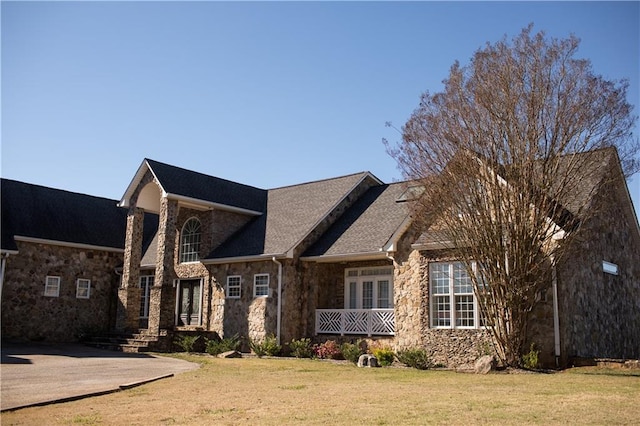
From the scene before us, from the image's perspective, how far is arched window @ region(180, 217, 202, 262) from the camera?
25950 millimetres

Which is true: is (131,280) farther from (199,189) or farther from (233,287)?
(233,287)

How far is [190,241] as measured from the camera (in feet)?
86.4

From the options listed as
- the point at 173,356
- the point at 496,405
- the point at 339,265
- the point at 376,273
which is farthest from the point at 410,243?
the point at 496,405

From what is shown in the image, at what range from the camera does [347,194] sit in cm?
2489

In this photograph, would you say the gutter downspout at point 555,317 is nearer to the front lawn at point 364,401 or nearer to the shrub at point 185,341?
the front lawn at point 364,401

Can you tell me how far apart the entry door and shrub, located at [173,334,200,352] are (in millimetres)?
2216

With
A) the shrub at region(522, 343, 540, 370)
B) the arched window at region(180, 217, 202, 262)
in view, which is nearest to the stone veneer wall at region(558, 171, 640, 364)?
the shrub at region(522, 343, 540, 370)

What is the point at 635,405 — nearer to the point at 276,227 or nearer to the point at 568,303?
the point at 568,303

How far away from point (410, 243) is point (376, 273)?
2933mm

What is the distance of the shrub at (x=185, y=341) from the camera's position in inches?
862

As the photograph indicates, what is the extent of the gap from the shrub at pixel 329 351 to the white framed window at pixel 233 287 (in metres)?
4.52

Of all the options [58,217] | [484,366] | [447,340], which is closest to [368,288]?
[447,340]

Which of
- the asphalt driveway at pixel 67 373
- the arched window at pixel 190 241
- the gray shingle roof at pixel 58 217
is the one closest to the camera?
the asphalt driveway at pixel 67 373

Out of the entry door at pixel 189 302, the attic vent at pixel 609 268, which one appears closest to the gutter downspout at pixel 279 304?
the entry door at pixel 189 302
